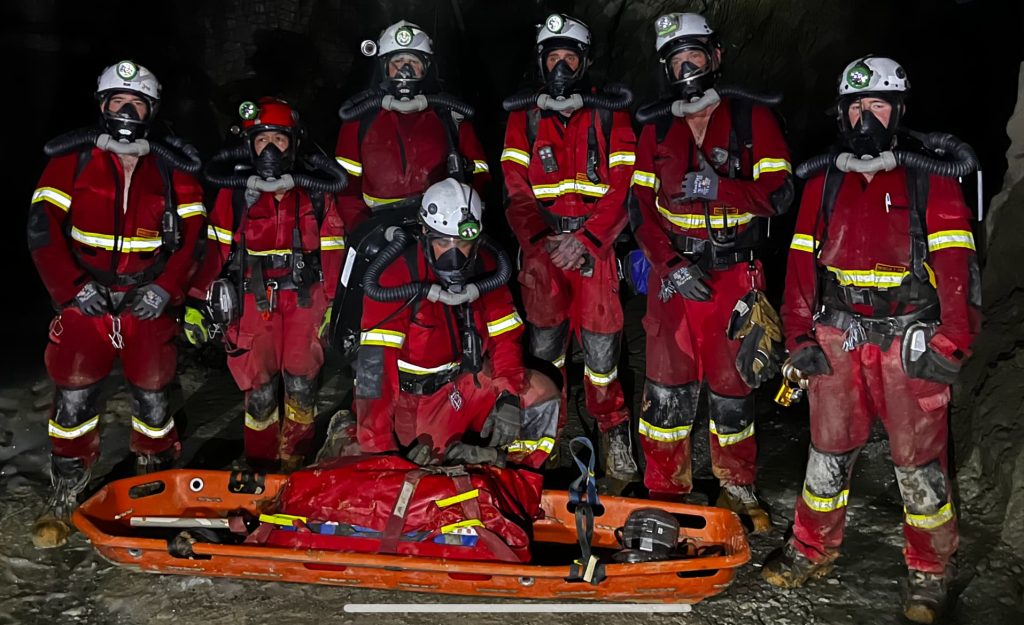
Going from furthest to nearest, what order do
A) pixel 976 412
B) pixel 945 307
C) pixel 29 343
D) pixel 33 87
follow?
pixel 33 87 < pixel 29 343 < pixel 976 412 < pixel 945 307

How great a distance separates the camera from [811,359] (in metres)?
4.09

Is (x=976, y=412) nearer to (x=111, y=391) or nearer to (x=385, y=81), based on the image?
(x=385, y=81)

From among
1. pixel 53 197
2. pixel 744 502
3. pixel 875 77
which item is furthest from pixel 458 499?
pixel 53 197

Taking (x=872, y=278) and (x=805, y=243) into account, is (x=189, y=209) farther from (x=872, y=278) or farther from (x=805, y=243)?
(x=872, y=278)

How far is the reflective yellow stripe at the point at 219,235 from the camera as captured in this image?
5.33 meters

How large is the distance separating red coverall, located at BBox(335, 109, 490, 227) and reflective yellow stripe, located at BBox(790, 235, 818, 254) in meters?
2.30

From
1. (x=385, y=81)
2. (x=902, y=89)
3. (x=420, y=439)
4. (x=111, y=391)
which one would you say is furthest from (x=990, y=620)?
(x=111, y=391)

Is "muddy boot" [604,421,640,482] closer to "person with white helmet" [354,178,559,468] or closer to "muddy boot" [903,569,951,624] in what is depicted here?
"person with white helmet" [354,178,559,468]

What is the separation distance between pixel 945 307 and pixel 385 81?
145 inches

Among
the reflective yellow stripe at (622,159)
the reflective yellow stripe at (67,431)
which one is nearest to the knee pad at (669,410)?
the reflective yellow stripe at (622,159)

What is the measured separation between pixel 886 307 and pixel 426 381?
242 centimetres

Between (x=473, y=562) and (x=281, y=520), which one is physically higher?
(x=281, y=520)

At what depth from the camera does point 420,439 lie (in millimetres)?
4801

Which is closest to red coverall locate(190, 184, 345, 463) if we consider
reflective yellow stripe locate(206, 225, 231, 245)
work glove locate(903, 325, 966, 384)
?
reflective yellow stripe locate(206, 225, 231, 245)
